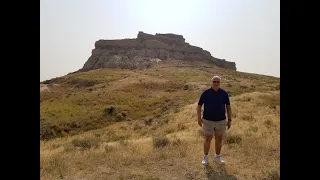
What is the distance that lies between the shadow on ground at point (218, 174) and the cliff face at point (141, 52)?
86.6 metres

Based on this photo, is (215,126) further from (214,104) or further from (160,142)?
(160,142)

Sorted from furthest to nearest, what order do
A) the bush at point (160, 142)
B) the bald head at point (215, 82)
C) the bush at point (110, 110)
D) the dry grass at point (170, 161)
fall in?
1. the bush at point (110, 110)
2. the bush at point (160, 142)
3. the bald head at point (215, 82)
4. the dry grass at point (170, 161)

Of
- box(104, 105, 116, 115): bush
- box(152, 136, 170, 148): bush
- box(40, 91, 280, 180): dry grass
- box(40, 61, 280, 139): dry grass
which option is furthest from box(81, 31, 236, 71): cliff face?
box(40, 91, 280, 180): dry grass

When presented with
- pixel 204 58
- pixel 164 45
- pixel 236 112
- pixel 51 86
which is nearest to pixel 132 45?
pixel 164 45

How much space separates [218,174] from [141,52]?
101 metres

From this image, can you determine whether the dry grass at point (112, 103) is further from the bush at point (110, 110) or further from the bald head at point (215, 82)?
the bald head at point (215, 82)

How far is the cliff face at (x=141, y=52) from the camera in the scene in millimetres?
99375

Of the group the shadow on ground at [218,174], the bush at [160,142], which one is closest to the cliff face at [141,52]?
the bush at [160,142]

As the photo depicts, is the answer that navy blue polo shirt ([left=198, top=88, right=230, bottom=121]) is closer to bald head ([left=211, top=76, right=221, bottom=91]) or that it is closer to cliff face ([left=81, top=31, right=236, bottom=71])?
bald head ([left=211, top=76, right=221, bottom=91])

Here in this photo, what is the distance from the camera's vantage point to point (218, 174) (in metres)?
7.53
